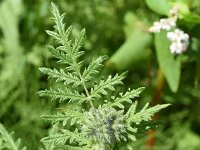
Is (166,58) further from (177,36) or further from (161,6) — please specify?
(161,6)

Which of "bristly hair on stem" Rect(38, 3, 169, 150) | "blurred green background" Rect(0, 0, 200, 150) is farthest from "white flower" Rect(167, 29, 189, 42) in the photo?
"bristly hair on stem" Rect(38, 3, 169, 150)

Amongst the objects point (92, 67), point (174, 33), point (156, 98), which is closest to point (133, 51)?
point (156, 98)

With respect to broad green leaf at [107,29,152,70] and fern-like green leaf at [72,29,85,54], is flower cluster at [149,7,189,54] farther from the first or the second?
fern-like green leaf at [72,29,85,54]

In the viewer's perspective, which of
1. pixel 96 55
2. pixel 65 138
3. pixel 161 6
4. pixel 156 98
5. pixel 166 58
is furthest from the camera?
pixel 96 55

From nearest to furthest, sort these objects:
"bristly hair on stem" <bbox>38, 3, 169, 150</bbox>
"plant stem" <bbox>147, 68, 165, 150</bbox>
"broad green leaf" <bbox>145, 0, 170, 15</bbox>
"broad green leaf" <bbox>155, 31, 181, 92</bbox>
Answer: "bristly hair on stem" <bbox>38, 3, 169, 150</bbox>, "broad green leaf" <bbox>145, 0, 170, 15</bbox>, "broad green leaf" <bbox>155, 31, 181, 92</bbox>, "plant stem" <bbox>147, 68, 165, 150</bbox>

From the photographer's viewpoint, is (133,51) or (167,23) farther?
(133,51)

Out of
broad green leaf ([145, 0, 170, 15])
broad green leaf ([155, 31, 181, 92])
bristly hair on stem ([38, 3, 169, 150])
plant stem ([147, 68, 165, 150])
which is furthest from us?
plant stem ([147, 68, 165, 150])

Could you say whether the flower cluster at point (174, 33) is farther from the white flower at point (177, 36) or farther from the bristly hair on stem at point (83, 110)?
the bristly hair on stem at point (83, 110)
